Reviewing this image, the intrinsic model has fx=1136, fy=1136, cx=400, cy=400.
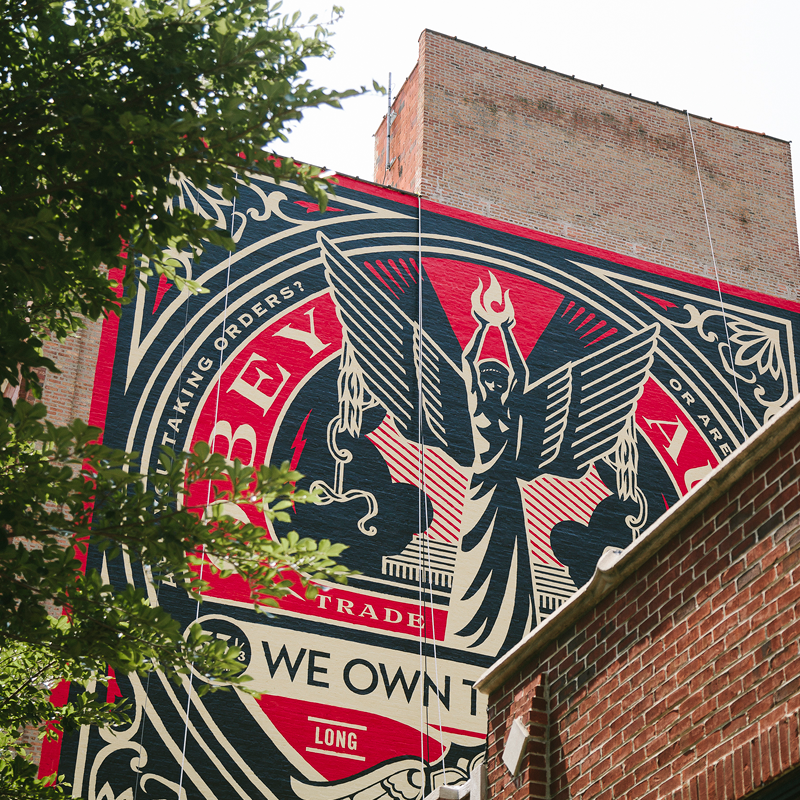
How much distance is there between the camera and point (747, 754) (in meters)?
4.75

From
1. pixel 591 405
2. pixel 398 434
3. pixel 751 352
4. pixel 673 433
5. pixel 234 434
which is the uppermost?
pixel 751 352

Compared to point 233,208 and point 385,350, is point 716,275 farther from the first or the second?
point 233,208

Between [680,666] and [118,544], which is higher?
[118,544]

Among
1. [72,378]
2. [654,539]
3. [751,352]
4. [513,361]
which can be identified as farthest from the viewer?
[751,352]

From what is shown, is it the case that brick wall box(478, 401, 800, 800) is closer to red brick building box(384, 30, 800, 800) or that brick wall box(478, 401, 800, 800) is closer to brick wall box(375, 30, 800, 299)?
red brick building box(384, 30, 800, 800)

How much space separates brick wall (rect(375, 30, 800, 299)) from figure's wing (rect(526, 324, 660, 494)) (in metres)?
2.53

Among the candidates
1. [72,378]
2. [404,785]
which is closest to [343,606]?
[404,785]

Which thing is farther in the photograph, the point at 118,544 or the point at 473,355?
the point at 473,355

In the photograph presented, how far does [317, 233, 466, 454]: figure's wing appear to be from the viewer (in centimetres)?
1644

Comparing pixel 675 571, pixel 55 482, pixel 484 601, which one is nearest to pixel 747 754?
pixel 675 571

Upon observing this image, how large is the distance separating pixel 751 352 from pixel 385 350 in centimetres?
682

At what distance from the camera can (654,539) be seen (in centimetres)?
583

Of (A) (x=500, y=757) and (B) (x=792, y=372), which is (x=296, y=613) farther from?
(B) (x=792, y=372)

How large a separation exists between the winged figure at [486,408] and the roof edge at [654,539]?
331 inches
